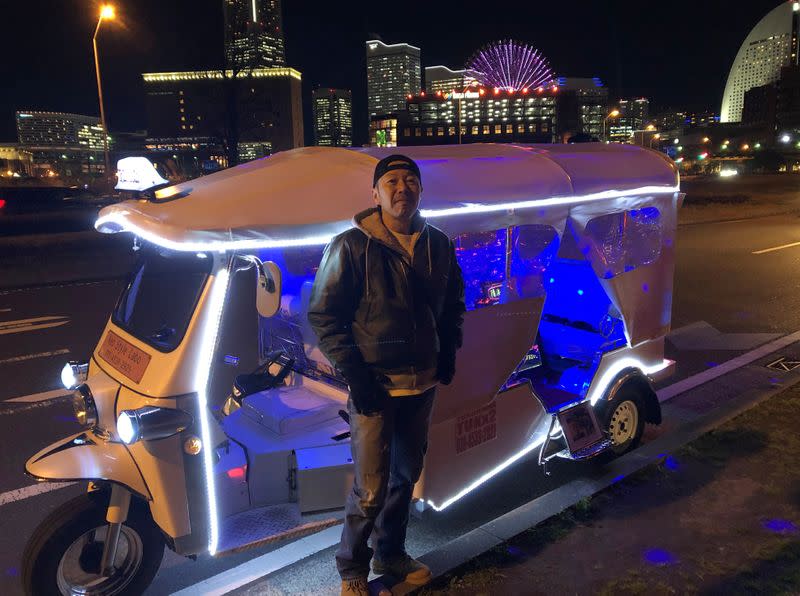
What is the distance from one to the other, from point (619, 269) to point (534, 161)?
1130 mm

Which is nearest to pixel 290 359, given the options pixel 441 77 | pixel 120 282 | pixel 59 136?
pixel 120 282

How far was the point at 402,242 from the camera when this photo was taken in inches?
101

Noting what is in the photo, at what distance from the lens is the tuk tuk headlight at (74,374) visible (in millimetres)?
3266

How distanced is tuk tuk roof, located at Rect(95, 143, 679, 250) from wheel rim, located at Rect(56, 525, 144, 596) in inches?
57.4

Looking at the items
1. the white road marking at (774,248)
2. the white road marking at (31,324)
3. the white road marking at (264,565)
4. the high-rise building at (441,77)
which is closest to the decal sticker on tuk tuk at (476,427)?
the white road marking at (264,565)

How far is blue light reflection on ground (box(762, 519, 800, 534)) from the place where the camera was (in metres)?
3.44

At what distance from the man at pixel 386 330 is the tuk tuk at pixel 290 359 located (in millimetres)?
367

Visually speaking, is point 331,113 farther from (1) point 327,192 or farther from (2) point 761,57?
(1) point 327,192

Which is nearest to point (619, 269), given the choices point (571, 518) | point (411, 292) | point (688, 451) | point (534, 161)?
point (534, 161)

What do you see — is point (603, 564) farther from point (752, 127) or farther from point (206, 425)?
point (752, 127)

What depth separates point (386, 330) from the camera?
252 centimetres

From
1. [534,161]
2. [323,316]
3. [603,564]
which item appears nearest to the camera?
[323,316]

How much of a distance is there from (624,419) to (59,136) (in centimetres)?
18860

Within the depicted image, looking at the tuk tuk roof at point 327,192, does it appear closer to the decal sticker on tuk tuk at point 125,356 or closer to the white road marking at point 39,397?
the decal sticker on tuk tuk at point 125,356
